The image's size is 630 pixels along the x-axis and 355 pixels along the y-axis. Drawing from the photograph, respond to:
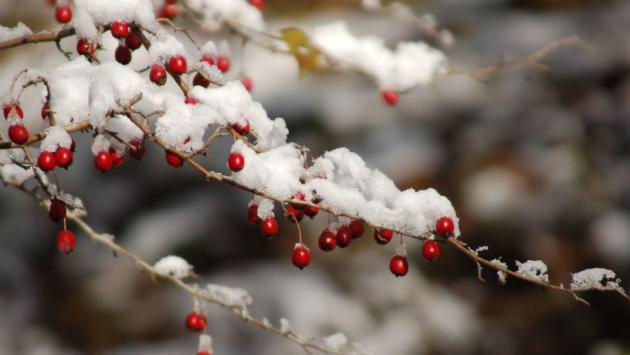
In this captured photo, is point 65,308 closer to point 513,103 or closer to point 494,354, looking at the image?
point 494,354

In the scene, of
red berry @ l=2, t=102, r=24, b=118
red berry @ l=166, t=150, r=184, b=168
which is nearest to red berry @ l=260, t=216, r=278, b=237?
red berry @ l=166, t=150, r=184, b=168

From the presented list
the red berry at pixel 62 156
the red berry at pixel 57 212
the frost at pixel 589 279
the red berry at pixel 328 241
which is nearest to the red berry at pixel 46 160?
the red berry at pixel 62 156

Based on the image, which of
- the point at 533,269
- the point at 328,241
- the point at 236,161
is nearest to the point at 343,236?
the point at 328,241

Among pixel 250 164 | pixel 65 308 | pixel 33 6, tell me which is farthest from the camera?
pixel 33 6

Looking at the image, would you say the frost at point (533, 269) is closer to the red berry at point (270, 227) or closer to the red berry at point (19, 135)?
the red berry at point (270, 227)

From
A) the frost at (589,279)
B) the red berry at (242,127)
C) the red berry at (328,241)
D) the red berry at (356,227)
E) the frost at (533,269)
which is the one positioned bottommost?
the red berry at (242,127)

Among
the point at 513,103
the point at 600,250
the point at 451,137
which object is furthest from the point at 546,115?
the point at 600,250
